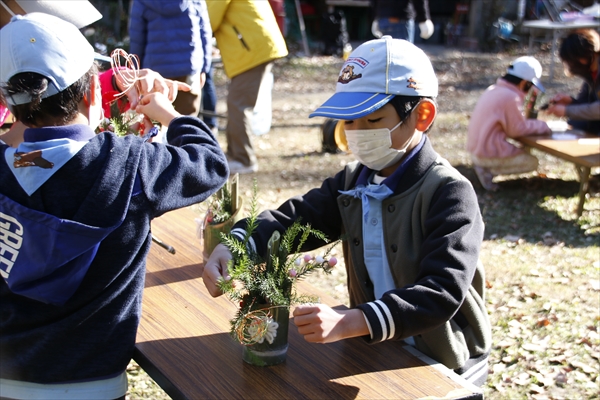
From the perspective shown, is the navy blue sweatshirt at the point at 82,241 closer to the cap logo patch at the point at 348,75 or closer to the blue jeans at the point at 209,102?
the cap logo patch at the point at 348,75

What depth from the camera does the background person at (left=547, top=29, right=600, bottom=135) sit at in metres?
6.30

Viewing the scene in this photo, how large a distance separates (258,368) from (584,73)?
5.70m

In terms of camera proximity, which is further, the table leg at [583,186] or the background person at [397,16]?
the background person at [397,16]

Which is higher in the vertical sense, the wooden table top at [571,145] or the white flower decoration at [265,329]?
the white flower decoration at [265,329]

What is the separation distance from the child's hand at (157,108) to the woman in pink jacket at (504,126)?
15.4 feet

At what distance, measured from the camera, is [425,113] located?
7.02ft

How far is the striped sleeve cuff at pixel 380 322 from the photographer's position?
1743 millimetres

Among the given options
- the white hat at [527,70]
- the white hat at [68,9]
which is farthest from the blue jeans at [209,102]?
the white hat at [68,9]

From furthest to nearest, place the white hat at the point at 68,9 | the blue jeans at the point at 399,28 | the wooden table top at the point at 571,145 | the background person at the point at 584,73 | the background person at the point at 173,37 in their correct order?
the blue jeans at the point at 399,28 → the background person at the point at 584,73 → the wooden table top at the point at 571,145 → the background person at the point at 173,37 → the white hat at the point at 68,9

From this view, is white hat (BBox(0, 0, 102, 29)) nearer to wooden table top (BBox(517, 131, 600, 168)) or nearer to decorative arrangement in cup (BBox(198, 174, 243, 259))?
decorative arrangement in cup (BBox(198, 174, 243, 259))

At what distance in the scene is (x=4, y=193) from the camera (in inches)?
67.7

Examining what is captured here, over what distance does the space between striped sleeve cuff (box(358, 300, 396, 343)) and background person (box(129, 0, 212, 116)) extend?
399 cm

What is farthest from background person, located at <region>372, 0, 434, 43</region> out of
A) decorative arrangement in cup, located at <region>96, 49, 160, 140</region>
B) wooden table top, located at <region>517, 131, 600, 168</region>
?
decorative arrangement in cup, located at <region>96, 49, 160, 140</region>

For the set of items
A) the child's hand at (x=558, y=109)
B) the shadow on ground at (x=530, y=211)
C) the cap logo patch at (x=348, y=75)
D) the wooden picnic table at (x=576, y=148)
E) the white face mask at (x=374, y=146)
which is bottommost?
the shadow on ground at (x=530, y=211)
